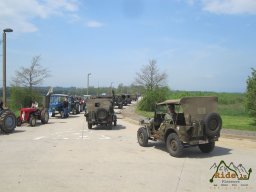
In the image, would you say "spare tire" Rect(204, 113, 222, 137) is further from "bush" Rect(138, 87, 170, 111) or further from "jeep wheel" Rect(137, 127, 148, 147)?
"bush" Rect(138, 87, 170, 111)

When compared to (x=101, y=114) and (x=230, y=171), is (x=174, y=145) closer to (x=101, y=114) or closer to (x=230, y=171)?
(x=230, y=171)

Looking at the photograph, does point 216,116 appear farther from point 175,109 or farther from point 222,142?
point 222,142

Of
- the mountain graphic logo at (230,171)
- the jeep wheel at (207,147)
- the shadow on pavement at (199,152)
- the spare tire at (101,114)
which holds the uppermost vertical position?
the spare tire at (101,114)

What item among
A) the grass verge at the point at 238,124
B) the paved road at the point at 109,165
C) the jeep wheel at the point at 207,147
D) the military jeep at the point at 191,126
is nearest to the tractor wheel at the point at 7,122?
the paved road at the point at 109,165

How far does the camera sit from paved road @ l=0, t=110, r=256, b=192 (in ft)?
28.1

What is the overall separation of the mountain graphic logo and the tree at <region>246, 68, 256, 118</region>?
1256cm

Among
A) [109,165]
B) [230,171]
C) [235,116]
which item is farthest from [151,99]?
[230,171]

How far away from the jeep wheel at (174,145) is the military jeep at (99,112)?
890 cm

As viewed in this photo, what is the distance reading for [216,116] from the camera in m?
12.5

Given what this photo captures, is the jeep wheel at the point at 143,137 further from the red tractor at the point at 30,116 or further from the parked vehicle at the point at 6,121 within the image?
the red tractor at the point at 30,116

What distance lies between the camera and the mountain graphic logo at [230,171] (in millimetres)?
9516

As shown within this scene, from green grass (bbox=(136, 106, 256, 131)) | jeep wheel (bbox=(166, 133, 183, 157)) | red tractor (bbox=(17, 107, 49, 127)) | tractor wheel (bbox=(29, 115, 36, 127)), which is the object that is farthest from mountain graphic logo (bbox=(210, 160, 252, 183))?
red tractor (bbox=(17, 107, 49, 127))

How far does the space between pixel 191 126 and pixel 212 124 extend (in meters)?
0.78

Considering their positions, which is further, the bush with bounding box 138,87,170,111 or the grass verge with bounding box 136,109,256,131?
the bush with bounding box 138,87,170,111
